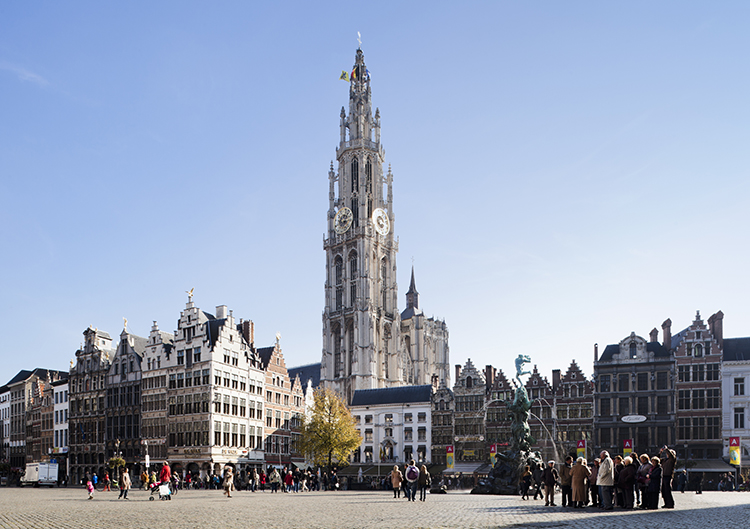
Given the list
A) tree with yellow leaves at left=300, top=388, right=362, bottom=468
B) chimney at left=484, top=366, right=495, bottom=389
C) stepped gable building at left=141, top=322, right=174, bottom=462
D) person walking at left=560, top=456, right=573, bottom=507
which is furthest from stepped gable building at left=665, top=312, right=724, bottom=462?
stepped gable building at left=141, top=322, right=174, bottom=462

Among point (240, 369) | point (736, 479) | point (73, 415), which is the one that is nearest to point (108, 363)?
point (73, 415)

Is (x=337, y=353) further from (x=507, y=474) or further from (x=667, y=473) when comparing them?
(x=667, y=473)

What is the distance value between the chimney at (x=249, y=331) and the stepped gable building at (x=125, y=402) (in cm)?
939

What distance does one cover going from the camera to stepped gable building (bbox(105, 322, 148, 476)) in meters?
71.8

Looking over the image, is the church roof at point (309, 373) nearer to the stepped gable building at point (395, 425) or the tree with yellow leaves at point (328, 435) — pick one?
the stepped gable building at point (395, 425)

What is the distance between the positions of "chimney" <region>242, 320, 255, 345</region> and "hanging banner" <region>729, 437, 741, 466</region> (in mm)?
41685

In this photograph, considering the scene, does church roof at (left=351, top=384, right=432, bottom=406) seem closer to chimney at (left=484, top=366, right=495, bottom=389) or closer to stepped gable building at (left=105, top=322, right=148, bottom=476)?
chimney at (left=484, top=366, right=495, bottom=389)

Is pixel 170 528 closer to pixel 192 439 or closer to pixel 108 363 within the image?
pixel 192 439

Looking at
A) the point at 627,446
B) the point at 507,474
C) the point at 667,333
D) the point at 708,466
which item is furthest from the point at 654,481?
the point at 667,333

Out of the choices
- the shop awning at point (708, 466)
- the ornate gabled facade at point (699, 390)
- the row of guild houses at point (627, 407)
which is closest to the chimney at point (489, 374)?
the row of guild houses at point (627, 407)

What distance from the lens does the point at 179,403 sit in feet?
226

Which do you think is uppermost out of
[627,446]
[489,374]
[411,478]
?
[489,374]

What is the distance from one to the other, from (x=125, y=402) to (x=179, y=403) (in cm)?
764

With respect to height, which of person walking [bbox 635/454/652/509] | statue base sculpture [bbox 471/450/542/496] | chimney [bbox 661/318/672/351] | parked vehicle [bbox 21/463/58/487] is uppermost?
chimney [bbox 661/318/672/351]
